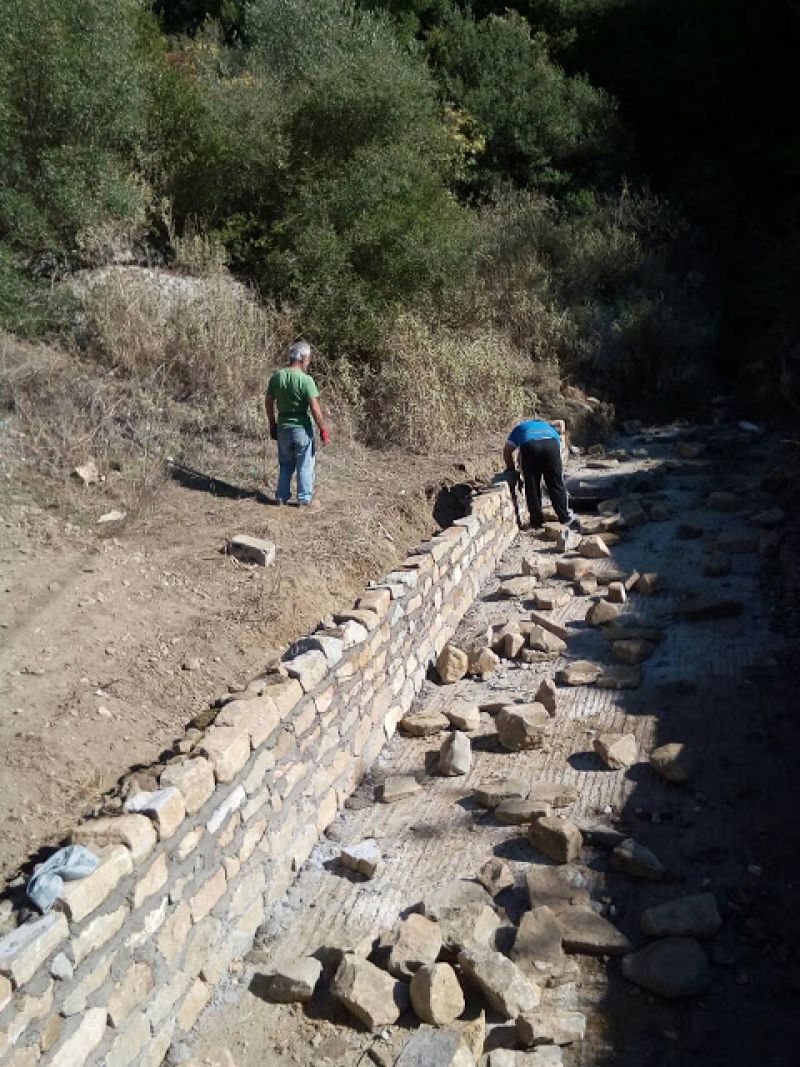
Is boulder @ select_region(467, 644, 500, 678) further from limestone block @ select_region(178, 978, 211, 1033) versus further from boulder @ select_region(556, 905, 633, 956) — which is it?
limestone block @ select_region(178, 978, 211, 1033)

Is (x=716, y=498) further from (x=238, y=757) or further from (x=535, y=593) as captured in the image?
(x=238, y=757)

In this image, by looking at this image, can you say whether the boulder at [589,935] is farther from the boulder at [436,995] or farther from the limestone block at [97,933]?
the limestone block at [97,933]

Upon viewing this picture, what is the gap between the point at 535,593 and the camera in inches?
322

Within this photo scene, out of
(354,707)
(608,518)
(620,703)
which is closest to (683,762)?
(620,703)

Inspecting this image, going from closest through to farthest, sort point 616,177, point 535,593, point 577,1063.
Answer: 1. point 577,1063
2. point 535,593
3. point 616,177

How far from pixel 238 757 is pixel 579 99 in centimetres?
1981

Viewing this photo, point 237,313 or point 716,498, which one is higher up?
point 237,313

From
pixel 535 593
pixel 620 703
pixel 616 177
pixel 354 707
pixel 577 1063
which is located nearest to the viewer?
pixel 577 1063

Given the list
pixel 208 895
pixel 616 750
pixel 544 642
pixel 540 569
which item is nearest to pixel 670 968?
pixel 616 750

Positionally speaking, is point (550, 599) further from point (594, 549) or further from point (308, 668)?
point (308, 668)

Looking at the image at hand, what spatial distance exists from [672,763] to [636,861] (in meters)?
0.87

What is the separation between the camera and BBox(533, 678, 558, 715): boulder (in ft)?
20.1

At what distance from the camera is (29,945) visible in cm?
295

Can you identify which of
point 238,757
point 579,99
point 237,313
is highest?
point 579,99
